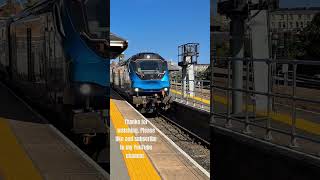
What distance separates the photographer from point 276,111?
255 cm

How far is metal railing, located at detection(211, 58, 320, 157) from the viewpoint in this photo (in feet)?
7.18

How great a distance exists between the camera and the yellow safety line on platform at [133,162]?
2520mm

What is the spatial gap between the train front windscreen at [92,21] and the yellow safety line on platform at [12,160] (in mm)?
927

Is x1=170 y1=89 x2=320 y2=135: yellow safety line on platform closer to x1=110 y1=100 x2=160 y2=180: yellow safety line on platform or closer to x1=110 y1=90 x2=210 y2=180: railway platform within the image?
x1=110 y1=90 x2=210 y2=180: railway platform

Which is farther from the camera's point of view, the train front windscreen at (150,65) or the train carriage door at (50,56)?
the train carriage door at (50,56)

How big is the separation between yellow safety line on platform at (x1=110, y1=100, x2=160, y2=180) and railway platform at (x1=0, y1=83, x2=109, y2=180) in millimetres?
200

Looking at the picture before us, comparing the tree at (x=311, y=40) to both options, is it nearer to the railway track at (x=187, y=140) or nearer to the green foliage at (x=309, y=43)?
the green foliage at (x=309, y=43)

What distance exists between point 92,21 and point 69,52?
48 cm

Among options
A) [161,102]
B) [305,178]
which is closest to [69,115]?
[305,178]

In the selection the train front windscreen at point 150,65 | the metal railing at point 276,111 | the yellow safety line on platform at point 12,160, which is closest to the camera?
the metal railing at point 276,111

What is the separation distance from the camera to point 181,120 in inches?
172

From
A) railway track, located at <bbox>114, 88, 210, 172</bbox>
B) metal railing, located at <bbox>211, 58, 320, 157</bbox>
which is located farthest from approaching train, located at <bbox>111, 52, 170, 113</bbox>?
metal railing, located at <bbox>211, 58, 320, 157</bbox>

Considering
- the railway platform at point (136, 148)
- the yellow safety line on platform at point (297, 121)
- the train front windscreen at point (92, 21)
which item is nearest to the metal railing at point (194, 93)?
the yellow safety line on platform at point (297, 121)

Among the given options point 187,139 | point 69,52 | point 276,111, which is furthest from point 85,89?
point 187,139
